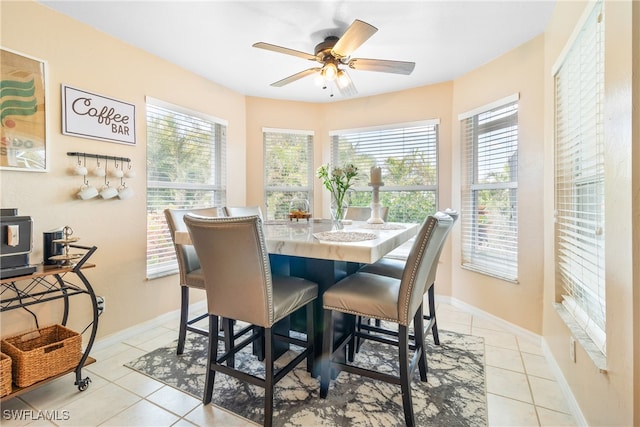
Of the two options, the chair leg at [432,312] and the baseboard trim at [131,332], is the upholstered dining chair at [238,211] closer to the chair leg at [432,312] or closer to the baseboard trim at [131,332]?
the baseboard trim at [131,332]

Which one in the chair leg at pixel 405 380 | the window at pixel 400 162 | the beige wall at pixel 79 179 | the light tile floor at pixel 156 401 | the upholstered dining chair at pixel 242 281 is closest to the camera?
the upholstered dining chair at pixel 242 281

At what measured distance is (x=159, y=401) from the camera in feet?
5.87

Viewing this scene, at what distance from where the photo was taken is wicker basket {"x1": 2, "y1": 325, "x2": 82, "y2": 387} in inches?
66.1

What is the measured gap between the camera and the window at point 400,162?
3650mm

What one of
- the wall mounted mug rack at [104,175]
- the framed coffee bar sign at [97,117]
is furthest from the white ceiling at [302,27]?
the wall mounted mug rack at [104,175]

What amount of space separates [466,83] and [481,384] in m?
2.89

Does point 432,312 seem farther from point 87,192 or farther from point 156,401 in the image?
point 87,192

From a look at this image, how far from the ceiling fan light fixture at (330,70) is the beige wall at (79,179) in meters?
1.63

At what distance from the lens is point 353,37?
76.6 inches

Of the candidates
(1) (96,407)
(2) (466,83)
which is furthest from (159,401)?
(2) (466,83)

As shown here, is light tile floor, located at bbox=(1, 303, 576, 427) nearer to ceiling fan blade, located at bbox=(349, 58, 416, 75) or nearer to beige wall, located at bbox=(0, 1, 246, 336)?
beige wall, located at bbox=(0, 1, 246, 336)

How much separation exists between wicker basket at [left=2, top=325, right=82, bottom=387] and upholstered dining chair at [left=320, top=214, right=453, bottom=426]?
157cm

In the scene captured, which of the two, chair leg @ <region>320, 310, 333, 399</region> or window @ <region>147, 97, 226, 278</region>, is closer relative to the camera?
chair leg @ <region>320, 310, 333, 399</region>

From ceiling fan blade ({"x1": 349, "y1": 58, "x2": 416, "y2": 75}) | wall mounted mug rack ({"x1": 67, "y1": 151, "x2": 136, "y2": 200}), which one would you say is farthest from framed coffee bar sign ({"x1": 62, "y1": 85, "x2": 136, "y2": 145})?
ceiling fan blade ({"x1": 349, "y1": 58, "x2": 416, "y2": 75})
